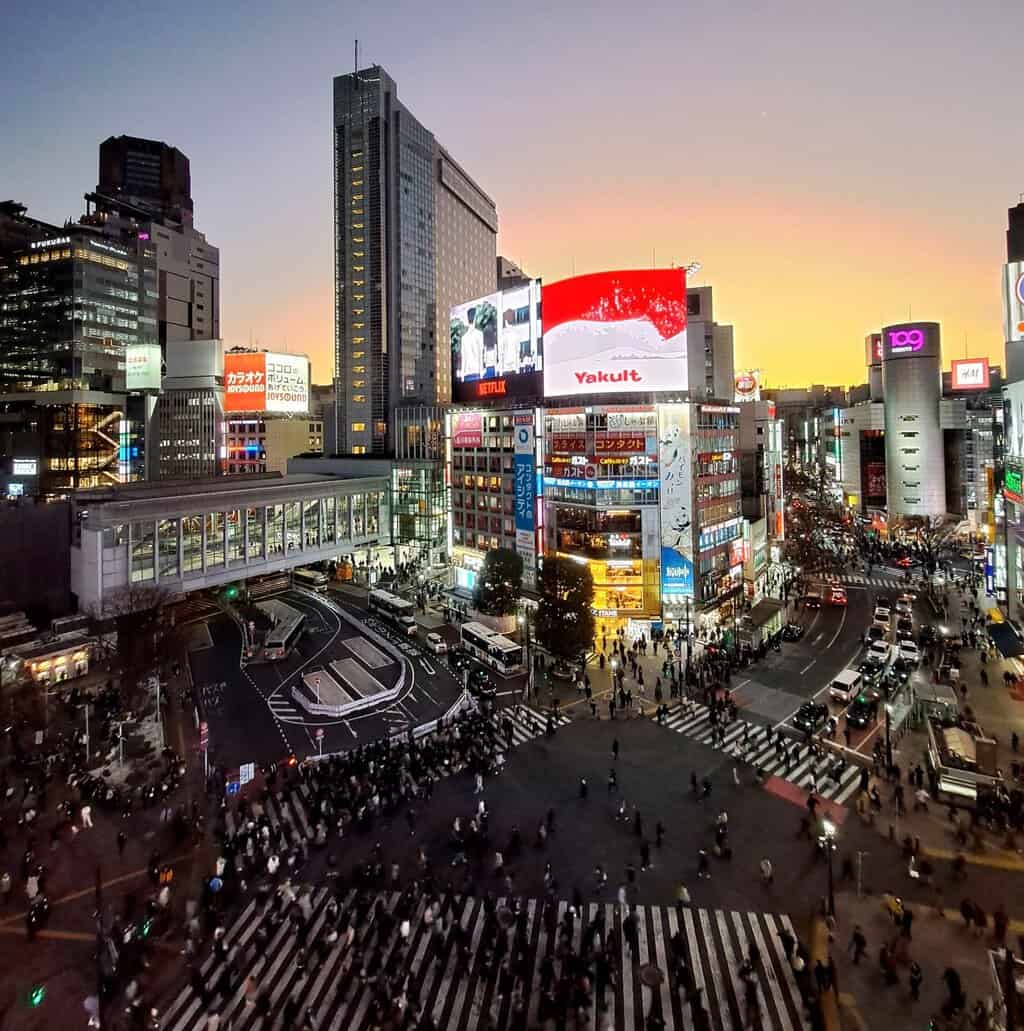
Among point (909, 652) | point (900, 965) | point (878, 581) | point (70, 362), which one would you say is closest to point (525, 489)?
point (909, 652)

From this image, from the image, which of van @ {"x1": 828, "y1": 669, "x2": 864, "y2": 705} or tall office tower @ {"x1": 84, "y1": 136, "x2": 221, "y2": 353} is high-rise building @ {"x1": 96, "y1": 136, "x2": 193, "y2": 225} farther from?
van @ {"x1": 828, "y1": 669, "x2": 864, "y2": 705}

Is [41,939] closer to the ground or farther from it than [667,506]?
closer to the ground

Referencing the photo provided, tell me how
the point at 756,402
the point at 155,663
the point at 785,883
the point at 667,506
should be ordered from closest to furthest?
the point at 785,883, the point at 155,663, the point at 667,506, the point at 756,402

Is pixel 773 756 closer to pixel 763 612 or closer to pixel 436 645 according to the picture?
pixel 763 612

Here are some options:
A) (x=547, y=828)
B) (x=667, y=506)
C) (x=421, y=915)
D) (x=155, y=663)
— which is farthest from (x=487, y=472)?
(x=421, y=915)

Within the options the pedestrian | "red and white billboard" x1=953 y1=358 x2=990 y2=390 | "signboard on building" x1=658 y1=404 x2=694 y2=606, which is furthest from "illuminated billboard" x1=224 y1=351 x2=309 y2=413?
"red and white billboard" x1=953 y1=358 x2=990 y2=390

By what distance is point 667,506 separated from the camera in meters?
43.2

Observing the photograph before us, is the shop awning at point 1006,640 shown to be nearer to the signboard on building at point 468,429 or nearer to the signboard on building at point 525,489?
the signboard on building at point 525,489

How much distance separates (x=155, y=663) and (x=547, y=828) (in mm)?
24916

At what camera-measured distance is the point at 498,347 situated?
56.1 meters

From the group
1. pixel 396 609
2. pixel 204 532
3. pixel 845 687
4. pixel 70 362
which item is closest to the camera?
pixel 845 687

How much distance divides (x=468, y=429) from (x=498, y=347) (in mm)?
8186

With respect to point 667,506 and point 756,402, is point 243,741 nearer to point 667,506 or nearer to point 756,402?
point 667,506

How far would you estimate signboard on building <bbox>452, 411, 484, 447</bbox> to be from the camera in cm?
5603
